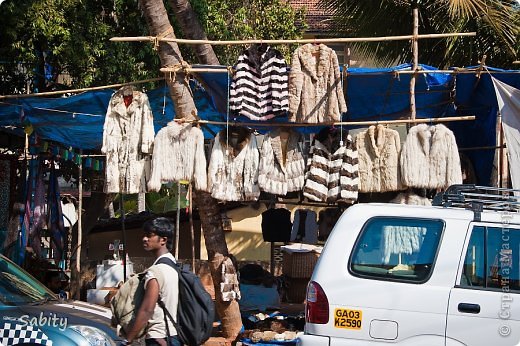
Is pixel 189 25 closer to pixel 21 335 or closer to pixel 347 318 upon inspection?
pixel 21 335

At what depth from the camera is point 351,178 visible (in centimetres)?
1012

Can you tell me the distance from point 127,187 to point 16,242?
4.54 meters

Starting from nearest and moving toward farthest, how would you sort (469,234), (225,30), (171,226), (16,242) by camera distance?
1. (171,226)
2. (469,234)
3. (16,242)
4. (225,30)

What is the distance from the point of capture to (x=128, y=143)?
1042 cm

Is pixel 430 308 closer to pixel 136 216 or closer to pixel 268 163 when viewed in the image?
pixel 268 163

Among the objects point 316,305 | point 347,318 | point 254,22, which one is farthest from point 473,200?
point 254,22

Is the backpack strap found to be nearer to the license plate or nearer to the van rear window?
the license plate

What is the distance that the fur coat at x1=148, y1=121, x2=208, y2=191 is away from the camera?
10172 mm

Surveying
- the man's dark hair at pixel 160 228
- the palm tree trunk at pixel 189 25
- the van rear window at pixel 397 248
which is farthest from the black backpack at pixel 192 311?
the palm tree trunk at pixel 189 25

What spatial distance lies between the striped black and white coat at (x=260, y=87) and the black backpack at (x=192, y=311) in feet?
12.7

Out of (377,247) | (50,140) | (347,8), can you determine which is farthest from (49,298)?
(347,8)

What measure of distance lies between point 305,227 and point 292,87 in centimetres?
426

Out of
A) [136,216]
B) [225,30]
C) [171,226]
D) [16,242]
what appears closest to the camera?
[171,226]

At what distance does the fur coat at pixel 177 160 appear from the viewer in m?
10.2
